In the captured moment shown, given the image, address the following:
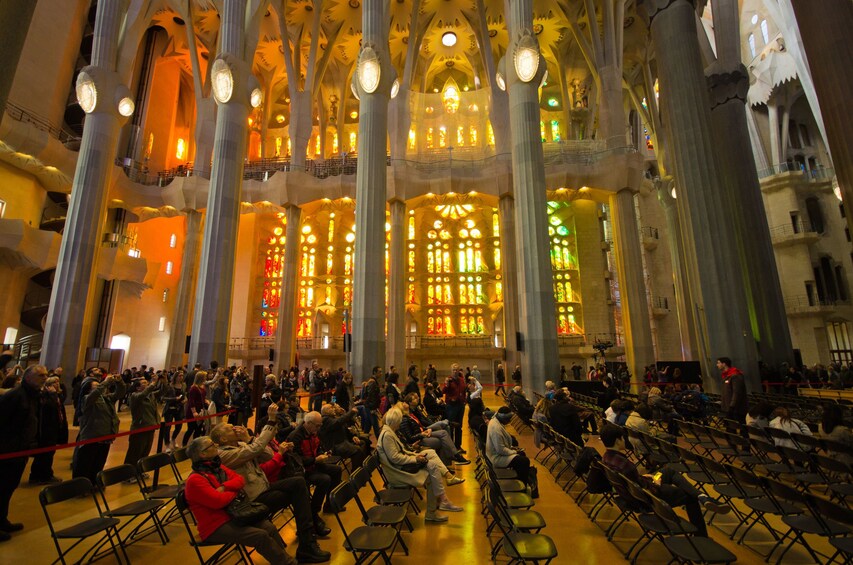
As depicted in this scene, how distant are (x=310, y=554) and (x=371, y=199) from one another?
12891mm

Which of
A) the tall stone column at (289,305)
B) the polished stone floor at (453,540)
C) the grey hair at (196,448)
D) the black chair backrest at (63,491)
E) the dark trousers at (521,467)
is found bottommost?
the polished stone floor at (453,540)

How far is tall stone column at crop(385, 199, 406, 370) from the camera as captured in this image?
2188 centimetres

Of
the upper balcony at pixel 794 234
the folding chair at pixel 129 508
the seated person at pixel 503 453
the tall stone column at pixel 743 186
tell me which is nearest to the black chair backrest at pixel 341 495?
the folding chair at pixel 129 508

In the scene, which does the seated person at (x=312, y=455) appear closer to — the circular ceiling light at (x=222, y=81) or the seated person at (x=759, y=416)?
the seated person at (x=759, y=416)

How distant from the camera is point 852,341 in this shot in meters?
28.8

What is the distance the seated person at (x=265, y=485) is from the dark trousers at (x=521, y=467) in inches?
98.9

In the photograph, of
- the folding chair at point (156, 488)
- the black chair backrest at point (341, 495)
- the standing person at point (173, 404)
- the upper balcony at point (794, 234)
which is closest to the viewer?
the black chair backrest at point (341, 495)

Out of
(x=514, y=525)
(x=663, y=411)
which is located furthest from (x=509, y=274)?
(x=514, y=525)

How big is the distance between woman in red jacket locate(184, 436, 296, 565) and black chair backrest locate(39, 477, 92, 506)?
3.38ft

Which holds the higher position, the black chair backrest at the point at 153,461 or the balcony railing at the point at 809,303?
the balcony railing at the point at 809,303

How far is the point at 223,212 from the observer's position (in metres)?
16.3

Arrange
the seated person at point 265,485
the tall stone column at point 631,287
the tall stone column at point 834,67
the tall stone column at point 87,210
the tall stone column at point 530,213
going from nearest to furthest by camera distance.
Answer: the seated person at point 265,485 < the tall stone column at point 834,67 < the tall stone column at point 530,213 < the tall stone column at point 87,210 < the tall stone column at point 631,287

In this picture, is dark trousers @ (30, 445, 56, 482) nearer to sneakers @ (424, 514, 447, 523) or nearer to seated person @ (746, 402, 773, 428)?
sneakers @ (424, 514, 447, 523)

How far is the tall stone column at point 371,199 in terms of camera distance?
14945 mm
